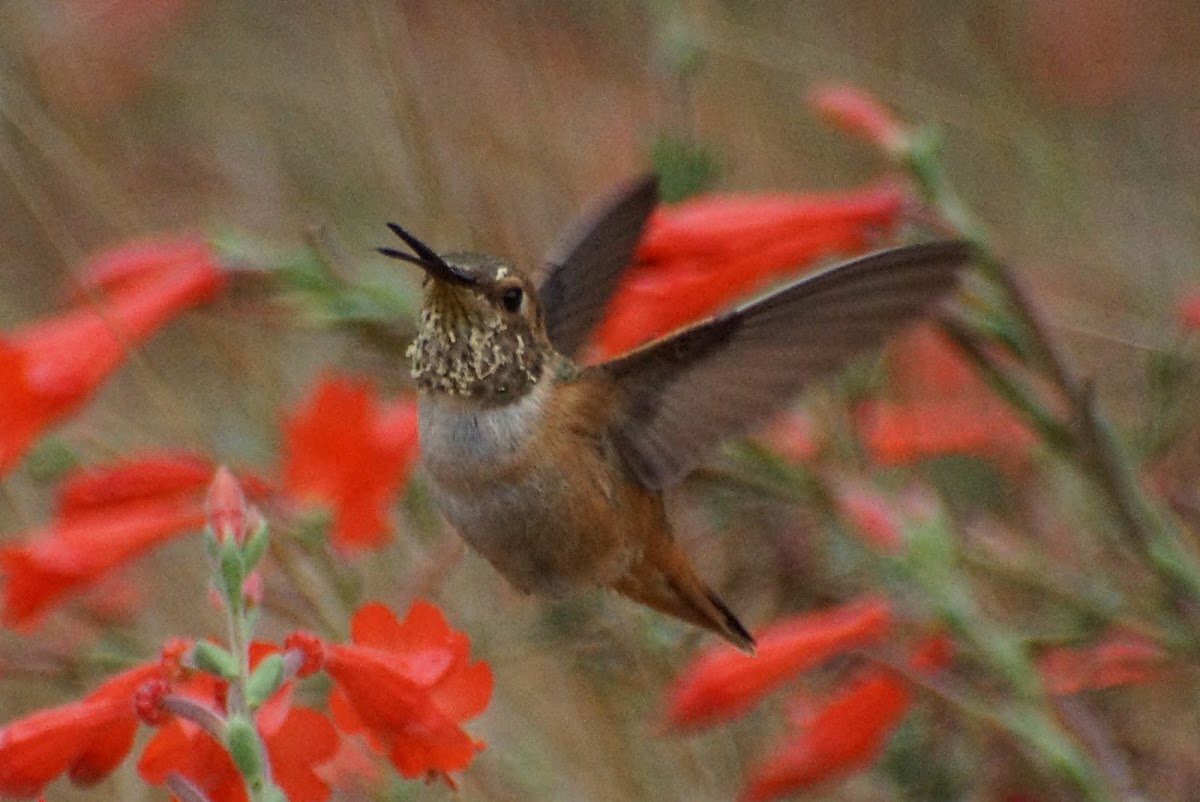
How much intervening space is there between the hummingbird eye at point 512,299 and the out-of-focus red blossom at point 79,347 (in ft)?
2.46

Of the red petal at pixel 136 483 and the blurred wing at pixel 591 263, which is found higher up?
the blurred wing at pixel 591 263

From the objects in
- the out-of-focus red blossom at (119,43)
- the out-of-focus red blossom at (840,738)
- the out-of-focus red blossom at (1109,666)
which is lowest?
the out-of-focus red blossom at (1109,666)

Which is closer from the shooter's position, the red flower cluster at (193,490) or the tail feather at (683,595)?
the tail feather at (683,595)

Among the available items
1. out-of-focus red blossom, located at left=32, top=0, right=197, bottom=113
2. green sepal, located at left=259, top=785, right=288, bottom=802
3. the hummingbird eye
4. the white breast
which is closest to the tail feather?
the white breast

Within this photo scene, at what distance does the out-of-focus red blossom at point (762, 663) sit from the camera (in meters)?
2.11

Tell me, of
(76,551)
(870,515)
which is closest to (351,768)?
(76,551)

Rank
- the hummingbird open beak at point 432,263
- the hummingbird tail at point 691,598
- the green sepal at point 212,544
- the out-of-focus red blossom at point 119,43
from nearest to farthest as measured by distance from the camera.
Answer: the green sepal at point 212,544 → the hummingbird open beak at point 432,263 → the hummingbird tail at point 691,598 → the out-of-focus red blossom at point 119,43

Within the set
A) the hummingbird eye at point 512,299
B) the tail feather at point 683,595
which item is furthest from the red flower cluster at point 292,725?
the tail feather at point 683,595

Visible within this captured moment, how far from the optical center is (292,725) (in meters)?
1.54

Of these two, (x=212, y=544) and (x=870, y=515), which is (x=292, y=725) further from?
(x=870, y=515)

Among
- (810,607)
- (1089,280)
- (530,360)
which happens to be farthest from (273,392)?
(1089,280)

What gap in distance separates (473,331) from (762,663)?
0.58 meters

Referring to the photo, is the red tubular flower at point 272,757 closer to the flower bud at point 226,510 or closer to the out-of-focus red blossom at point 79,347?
the flower bud at point 226,510

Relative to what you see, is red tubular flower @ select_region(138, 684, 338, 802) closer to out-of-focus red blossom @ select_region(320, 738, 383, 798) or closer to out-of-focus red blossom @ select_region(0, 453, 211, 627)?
out-of-focus red blossom @ select_region(0, 453, 211, 627)
